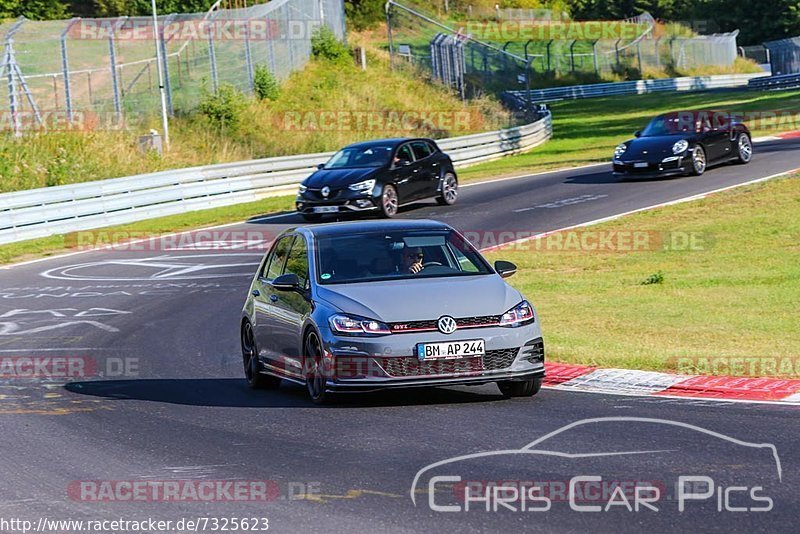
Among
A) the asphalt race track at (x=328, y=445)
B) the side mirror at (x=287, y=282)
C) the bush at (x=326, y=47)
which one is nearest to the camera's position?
the asphalt race track at (x=328, y=445)

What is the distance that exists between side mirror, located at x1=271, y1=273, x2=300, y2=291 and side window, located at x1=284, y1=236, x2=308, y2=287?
73mm

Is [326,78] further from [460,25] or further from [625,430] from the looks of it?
[460,25]

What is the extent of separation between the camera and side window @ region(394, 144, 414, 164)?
28.3 metres

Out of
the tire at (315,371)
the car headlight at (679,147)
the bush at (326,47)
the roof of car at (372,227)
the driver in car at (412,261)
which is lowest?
the car headlight at (679,147)

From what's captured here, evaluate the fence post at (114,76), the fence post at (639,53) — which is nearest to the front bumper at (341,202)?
the fence post at (114,76)

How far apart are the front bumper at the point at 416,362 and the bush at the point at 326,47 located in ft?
151

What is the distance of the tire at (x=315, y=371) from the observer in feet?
34.7

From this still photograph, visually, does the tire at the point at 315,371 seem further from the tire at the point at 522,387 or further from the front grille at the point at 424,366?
the tire at the point at 522,387

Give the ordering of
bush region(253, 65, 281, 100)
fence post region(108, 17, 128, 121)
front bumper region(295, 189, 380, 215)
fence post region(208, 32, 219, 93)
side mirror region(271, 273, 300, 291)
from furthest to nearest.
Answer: bush region(253, 65, 281, 100), fence post region(208, 32, 219, 93), fence post region(108, 17, 128, 121), front bumper region(295, 189, 380, 215), side mirror region(271, 273, 300, 291)

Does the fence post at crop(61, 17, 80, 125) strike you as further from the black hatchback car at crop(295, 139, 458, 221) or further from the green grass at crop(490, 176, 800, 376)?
the green grass at crop(490, 176, 800, 376)

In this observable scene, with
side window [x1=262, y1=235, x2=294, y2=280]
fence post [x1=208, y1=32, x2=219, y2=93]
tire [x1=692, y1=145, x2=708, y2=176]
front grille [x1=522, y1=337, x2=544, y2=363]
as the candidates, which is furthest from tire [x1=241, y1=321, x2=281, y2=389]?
fence post [x1=208, y1=32, x2=219, y2=93]

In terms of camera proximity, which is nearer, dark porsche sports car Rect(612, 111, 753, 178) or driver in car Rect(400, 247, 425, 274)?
driver in car Rect(400, 247, 425, 274)

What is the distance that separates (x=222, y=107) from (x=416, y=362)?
111ft

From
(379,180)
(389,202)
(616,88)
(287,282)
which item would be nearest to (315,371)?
(287,282)
